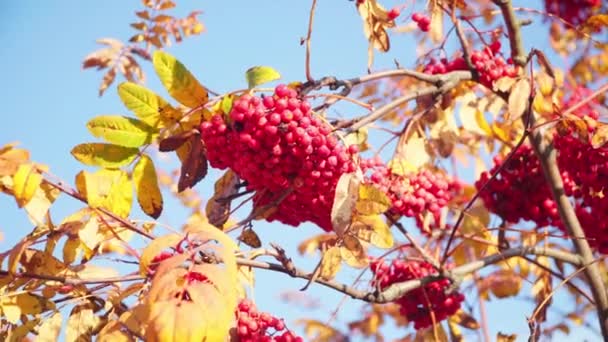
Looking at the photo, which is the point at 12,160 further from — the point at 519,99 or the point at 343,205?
the point at 519,99

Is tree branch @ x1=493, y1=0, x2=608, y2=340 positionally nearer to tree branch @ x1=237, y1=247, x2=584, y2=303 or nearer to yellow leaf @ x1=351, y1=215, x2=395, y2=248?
tree branch @ x1=237, y1=247, x2=584, y2=303

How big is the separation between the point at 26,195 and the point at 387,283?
112cm

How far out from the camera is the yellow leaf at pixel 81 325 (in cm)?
142

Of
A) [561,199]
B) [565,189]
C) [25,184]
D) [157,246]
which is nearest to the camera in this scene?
[157,246]

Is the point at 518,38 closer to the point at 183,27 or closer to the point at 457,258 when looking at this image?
the point at 457,258

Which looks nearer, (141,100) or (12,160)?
(12,160)

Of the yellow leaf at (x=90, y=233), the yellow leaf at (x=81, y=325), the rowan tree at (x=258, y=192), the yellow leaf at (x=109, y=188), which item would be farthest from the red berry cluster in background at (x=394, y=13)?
the yellow leaf at (x=81, y=325)

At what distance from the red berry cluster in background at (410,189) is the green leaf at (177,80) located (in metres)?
0.51

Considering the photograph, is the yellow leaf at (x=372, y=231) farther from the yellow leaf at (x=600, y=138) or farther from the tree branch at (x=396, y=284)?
the yellow leaf at (x=600, y=138)

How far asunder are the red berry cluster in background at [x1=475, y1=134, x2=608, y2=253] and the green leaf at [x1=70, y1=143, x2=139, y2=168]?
3.45 feet

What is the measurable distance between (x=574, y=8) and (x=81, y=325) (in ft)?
11.2

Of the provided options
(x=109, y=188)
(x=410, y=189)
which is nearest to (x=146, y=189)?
(x=109, y=188)

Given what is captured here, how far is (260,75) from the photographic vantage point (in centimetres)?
151

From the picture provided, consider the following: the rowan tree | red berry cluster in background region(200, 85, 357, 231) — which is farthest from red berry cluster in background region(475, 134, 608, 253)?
red berry cluster in background region(200, 85, 357, 231)
